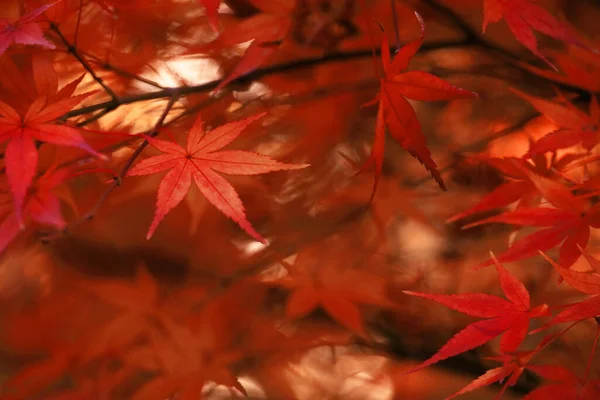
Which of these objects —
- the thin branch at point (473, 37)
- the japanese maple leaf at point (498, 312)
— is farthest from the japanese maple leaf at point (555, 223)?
the thin branch at point (473, 37)

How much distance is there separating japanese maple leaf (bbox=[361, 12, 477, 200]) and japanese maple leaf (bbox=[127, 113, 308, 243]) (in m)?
0.10

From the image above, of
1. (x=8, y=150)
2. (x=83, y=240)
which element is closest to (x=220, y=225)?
(x=83, y=240)

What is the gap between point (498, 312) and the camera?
0.44 meters

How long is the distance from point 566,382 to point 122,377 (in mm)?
637

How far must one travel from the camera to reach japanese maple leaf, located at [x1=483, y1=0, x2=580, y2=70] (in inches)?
20.1

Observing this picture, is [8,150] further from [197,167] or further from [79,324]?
[79,324]

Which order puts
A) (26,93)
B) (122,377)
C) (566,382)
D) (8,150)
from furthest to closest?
(122,377)
(26,93)
(566,382)
(8,150)

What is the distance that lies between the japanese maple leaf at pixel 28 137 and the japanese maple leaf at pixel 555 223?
1.27 feet

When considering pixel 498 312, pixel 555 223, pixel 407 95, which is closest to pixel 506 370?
pixel 498 312

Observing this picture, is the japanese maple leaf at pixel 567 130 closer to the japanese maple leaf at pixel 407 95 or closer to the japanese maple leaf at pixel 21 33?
the japanese maple leaf at pixel 407 95

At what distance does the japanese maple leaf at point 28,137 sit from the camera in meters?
0.37

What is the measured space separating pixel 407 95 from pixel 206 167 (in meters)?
0.21

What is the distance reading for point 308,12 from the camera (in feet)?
2.72

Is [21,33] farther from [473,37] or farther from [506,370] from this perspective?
[473,37]
